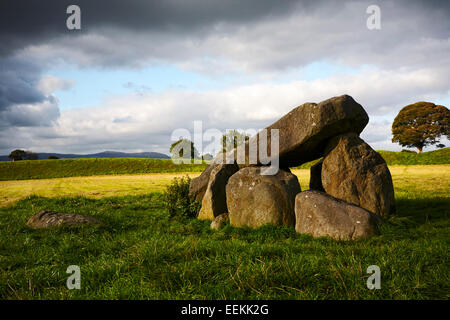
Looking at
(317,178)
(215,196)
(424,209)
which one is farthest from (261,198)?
(424,209)

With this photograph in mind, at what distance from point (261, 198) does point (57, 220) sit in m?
7.39

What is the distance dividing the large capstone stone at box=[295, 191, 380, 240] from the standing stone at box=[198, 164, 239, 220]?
11.6 feet

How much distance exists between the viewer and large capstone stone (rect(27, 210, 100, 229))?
10133 millimetres

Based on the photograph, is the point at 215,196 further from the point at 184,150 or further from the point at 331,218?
the point at 184,150

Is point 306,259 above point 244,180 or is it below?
below

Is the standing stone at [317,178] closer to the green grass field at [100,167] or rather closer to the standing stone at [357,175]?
the standing stone at [357,175]

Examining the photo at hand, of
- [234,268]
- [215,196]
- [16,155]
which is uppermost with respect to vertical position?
[16,155]

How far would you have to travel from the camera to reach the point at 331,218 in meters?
8.35

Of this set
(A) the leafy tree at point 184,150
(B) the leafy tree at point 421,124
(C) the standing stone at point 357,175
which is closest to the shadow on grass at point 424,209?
(C) the standing stone at point 357,175

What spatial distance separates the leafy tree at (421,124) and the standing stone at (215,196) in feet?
199
